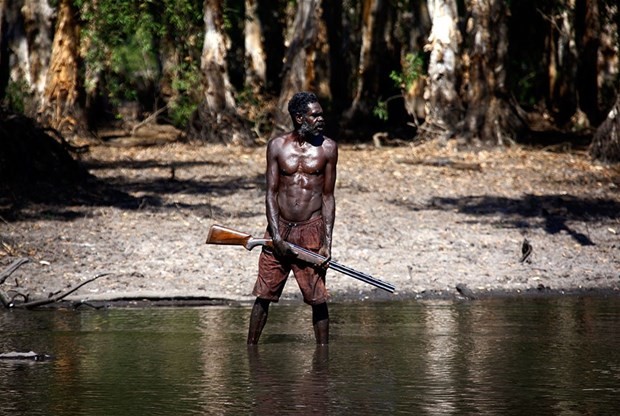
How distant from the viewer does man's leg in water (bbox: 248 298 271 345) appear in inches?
382

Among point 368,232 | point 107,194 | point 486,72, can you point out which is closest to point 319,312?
point 368,232

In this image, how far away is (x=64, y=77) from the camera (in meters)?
28.2

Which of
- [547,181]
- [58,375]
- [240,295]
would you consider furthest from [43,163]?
[58,375]

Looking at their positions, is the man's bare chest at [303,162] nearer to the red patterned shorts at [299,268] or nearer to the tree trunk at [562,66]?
the red patterned shorts at [299,268]

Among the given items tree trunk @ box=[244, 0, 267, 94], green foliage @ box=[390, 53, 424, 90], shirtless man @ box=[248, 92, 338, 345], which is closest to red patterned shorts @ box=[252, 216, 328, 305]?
shirtless man @ box=[248, 92, 338, 345]

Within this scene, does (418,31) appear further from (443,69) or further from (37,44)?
(37,44)

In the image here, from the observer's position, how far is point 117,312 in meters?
11.9

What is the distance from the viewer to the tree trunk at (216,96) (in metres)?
27.1

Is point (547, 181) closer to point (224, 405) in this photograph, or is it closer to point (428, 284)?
point (428, 284)

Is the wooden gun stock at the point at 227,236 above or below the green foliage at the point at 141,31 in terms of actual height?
below

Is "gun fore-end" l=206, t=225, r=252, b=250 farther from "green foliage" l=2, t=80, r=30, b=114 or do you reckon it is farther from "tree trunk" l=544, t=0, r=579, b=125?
"tree trunk" l=544, t=0, r=579, b=125

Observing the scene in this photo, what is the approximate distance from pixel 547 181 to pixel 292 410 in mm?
13883

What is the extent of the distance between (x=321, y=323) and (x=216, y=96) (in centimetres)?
1801

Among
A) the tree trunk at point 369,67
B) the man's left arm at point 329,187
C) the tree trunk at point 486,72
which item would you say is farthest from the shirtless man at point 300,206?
the tree trunk at point 369,67
